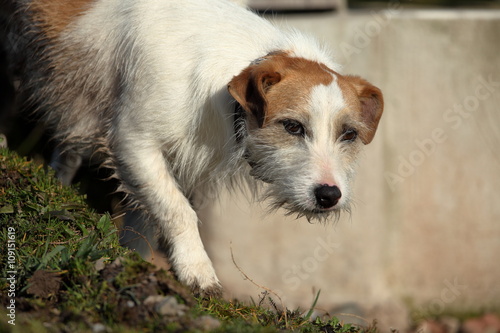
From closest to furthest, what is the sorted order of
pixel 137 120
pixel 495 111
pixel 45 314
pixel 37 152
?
pixel 45 314 < pixel 137 120 < pixel 37 152 < pixel 495 111

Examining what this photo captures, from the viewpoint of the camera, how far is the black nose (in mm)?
3709

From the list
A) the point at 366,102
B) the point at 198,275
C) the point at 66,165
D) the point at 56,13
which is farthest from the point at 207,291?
the point at 56,13

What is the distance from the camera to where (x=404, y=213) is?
291 inches

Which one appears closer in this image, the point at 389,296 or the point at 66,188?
the point at 66,188

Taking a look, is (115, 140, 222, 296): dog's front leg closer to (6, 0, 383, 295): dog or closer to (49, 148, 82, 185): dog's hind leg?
(6, 0, 383, 295): dog

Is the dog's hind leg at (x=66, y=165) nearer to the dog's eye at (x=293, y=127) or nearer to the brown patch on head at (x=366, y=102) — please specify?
the dog's eye at (x=293, y=127)

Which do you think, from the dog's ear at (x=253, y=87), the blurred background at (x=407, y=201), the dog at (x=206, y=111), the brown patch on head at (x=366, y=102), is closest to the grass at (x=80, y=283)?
the dog at (x=206, y=111)

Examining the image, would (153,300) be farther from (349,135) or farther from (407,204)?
(407,204)

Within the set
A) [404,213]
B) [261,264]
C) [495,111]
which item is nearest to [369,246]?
[404,213]

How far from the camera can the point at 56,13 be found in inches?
191

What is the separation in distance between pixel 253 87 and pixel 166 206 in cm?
91

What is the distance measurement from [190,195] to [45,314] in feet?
6.47

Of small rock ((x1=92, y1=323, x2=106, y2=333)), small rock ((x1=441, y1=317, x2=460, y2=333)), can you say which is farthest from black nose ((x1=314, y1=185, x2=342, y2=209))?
small rock ((x1=441, y1=317, x2=460, y2=333))

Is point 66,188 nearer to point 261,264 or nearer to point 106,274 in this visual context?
point 106,274
